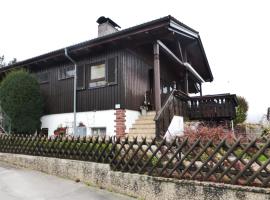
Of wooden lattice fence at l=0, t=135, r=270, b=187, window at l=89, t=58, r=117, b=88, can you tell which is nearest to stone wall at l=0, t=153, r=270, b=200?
wooden lattice fence at l=0, t=135, r=270, b=187

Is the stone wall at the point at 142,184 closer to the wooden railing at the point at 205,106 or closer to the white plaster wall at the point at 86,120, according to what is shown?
the white plaster wall at the point at 86,120

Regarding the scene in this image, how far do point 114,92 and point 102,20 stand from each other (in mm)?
6149

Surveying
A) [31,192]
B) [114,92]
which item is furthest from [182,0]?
[31,192]

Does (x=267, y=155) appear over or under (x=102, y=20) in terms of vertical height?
under

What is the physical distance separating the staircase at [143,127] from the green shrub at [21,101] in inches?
209

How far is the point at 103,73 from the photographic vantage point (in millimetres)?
11930

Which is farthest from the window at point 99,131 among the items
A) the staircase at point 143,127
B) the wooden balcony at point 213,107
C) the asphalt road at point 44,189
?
the wooden balcony at point 213,107

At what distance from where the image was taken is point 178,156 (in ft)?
18.4

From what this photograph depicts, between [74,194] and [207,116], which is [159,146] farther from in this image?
[207,116]

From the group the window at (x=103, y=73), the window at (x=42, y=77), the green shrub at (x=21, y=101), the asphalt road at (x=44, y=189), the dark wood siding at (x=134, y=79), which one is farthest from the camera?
the window at (x=42, y=77)

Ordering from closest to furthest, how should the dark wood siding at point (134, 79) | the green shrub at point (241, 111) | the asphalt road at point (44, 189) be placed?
the asphalt road at point (44, 189) → the dark wood siding at point (134, 79) → the green shrub at point (241, 111)

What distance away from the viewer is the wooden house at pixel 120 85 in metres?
10.5

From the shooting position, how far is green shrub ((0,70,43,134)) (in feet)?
41.1

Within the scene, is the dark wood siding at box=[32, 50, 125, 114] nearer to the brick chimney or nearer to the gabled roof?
the gabled roof
